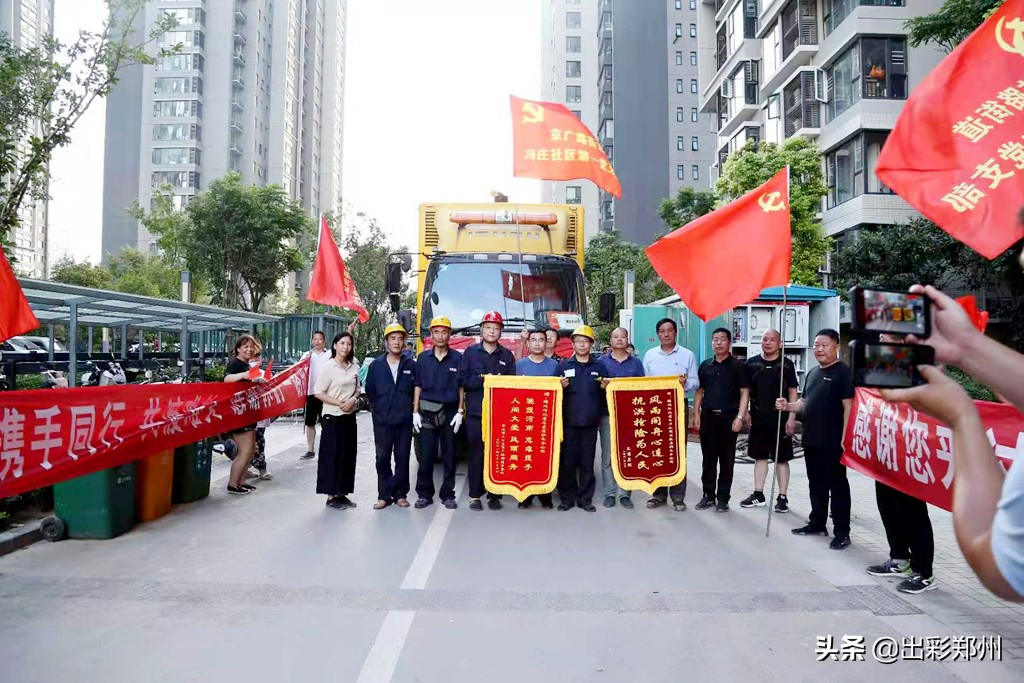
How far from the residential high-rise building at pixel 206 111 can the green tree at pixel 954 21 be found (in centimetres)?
5777

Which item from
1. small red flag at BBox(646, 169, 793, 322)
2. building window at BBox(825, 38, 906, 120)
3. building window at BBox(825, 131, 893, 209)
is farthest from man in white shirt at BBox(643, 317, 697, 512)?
building window at BBox(825, 38, 906, 120)

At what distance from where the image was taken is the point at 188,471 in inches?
316

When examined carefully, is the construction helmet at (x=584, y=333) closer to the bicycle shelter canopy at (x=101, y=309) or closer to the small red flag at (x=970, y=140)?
the small red flag at (x=970, y=140)

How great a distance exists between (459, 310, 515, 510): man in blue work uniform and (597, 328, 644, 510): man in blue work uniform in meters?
1.07

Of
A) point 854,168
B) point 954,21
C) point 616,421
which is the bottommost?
point 616,421

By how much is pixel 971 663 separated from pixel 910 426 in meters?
1.87

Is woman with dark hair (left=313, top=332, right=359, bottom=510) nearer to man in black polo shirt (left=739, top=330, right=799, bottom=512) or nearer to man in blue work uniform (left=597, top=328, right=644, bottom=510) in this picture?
man in blue work uniform (left=597, top=328, right=644, bottom=510)

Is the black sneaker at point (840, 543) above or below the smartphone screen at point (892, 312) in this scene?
below

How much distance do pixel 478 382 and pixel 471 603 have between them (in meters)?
3.43

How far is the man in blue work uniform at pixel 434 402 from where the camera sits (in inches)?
313

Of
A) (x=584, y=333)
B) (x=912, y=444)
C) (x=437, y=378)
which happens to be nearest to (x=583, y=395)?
(x=584, y=333)

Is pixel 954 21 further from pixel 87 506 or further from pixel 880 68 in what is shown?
pixel 87 506

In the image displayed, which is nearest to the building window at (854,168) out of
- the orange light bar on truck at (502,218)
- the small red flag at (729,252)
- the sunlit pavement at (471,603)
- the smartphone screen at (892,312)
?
the orange light bar on truck at (502,218)

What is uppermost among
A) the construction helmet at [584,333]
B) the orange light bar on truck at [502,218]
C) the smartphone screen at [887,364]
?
the orange light bar on truck at [502,218]
